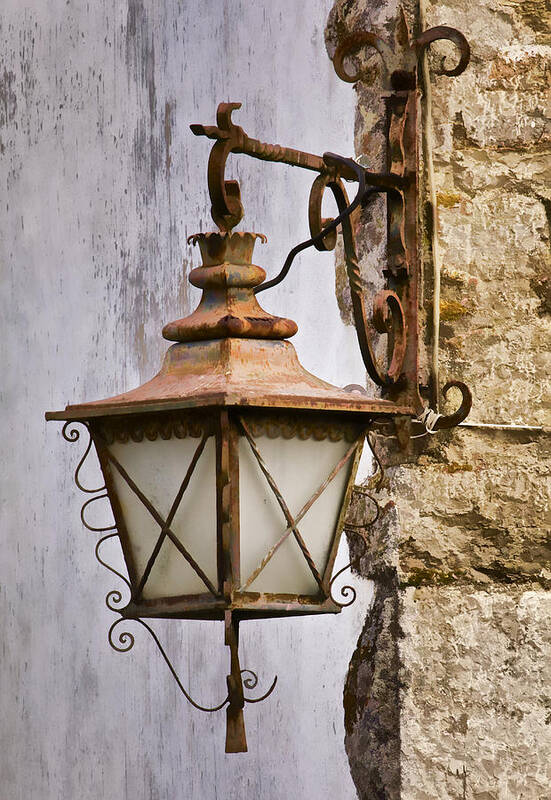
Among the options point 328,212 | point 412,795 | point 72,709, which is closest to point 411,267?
point 328,212

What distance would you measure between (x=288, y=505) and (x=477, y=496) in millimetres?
430

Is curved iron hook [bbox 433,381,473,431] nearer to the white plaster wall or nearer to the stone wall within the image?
the stone wall

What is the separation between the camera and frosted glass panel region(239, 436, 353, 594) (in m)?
1.78

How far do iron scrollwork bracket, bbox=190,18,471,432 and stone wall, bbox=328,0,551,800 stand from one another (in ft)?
0.21

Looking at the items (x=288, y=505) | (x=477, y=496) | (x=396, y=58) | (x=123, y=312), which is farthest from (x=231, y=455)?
(x=123, y=312)

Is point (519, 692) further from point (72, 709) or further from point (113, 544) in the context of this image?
point (72, 709)

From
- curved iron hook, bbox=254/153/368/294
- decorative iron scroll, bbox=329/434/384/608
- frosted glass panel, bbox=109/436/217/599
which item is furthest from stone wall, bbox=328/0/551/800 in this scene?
frosted glass panel, bbox=109/436/217/599

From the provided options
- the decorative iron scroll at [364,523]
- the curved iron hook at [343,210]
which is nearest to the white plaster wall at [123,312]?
the decorative iron scroll at [364,523]

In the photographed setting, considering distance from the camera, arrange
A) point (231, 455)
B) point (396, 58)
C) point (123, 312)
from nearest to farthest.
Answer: point (231, 455)
point (396, 58)
point (123, 312)

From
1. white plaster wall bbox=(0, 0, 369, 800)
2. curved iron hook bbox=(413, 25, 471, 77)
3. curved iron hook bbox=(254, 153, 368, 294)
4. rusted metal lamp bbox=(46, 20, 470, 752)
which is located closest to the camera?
rusted metal lamp bbox=(46, 20, 470, 752)

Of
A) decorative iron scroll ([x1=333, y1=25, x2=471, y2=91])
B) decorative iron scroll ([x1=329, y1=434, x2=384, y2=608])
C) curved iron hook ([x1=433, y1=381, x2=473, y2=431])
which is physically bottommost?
decorative iron scroll ([x1=329, y1=434, x2=384, y2=608])

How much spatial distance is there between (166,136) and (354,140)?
3.00 ft

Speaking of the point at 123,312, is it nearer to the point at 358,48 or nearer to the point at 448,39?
the point at 358,48

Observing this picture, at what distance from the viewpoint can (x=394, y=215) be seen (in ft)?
6.94
